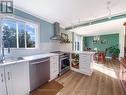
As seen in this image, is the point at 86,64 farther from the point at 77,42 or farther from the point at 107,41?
the point at 107,41

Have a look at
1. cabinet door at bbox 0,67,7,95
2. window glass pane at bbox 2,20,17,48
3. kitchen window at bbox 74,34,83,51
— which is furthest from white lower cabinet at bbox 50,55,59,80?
kitchen window at bbox 74,34,83,51

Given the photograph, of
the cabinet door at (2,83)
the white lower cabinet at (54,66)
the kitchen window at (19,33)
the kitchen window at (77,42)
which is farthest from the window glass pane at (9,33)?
the kitchen window at (77,42)

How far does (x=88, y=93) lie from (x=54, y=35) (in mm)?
2907

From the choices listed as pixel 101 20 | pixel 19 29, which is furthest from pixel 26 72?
pixel 101 20

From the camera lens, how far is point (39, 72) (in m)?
2.69

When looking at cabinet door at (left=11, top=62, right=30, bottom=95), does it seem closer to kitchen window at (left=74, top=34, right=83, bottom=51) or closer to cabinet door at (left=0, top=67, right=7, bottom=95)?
cabinet door at (left=0, top=67, right=7, bottom=95)

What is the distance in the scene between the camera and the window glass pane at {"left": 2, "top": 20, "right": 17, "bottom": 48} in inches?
102

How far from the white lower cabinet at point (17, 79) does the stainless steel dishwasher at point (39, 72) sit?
172 mm

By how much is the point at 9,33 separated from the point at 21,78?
4.60ft

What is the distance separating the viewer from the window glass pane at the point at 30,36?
3.32 m

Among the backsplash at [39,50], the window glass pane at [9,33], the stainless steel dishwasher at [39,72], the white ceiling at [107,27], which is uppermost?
the white ceiling at [107,27]

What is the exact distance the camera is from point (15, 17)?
269 centimetres

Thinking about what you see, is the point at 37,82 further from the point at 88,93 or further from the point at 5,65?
the point at 88,93

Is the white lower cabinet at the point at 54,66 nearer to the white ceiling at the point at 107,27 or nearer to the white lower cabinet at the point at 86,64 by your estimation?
the white lower cabinet at the point at 86,64
